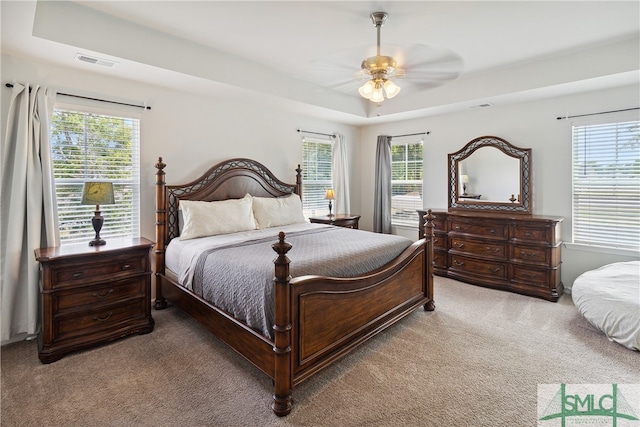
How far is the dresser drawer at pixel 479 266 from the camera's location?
3.95m

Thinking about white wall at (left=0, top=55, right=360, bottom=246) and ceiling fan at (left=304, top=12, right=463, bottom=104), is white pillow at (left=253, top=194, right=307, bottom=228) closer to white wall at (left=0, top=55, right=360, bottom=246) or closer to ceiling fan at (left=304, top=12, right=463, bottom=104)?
white wall at (left=0, top=55, right=360, bottom=246)

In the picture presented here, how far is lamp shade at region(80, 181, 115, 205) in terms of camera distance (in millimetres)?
2662

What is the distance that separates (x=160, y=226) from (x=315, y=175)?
264 centimetres

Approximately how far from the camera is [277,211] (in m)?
4.01

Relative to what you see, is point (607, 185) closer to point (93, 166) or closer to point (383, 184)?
point (383, 184)

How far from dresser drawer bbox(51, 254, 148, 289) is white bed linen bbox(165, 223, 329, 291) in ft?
0.96

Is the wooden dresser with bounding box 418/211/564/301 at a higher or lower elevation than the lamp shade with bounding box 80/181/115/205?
lower

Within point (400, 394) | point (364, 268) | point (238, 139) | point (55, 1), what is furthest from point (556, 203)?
point (55, 1)

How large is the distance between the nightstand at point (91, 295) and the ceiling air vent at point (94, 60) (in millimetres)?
1590

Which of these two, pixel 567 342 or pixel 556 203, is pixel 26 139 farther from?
pixel 556 203

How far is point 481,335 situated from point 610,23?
9.44ft

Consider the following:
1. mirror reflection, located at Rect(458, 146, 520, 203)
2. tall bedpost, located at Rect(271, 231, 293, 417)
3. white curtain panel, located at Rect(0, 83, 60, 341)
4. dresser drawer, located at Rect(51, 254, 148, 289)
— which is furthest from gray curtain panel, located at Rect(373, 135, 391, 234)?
white curtain panel, located at Rect(0, 83, 60, 341)

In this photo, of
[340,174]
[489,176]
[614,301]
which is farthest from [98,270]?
[489,176]

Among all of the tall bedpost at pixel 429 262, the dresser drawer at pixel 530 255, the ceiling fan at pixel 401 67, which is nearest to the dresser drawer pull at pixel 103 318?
the ceiling fan at pixel 401 67
